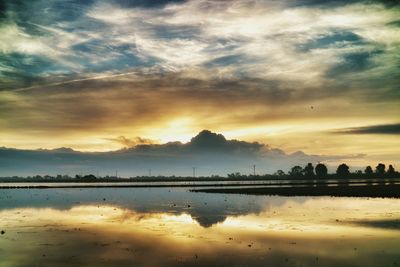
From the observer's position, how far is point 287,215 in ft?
165

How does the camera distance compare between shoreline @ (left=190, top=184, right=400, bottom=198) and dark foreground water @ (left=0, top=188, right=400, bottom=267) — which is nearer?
dark foreground water @ (left=0, top=188, right=400, bottom=267)

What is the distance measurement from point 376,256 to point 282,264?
6.32 metres

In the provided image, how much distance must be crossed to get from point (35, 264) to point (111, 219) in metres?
24.9

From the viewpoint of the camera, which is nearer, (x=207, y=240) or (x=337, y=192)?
(x=207, y=240)

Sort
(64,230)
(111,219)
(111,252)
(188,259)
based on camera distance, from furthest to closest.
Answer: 1. (111,219)
2. (64,230)
3. (111,252)
4. (188,259)

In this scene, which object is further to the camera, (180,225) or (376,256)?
(180,225)

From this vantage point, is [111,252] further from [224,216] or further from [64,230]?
[224,216]

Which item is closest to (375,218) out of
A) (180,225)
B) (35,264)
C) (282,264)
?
(180,225)

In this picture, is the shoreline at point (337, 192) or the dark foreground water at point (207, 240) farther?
the shoreline at point (337, 192)

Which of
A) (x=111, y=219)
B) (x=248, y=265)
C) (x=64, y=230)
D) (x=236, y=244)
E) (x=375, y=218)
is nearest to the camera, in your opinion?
(x=248, y=265)

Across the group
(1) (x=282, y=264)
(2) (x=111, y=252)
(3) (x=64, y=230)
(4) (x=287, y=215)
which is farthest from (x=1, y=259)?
(4) (x=287, y=215)

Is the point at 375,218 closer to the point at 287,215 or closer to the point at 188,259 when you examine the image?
the point at 287,215

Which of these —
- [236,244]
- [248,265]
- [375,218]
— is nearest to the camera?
[248,265]

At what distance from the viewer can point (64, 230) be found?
40.5 m
